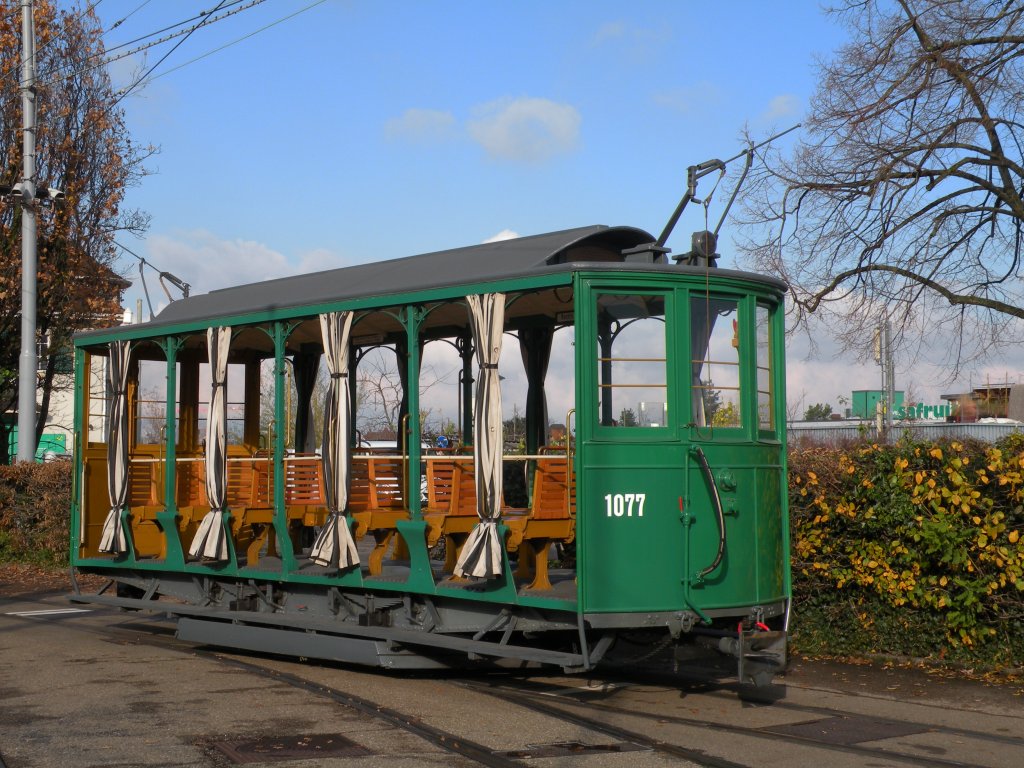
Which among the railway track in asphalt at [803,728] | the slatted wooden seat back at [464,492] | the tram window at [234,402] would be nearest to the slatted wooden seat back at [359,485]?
the slatted wooden seat back at [464,492]

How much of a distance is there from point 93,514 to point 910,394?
87.9 ft

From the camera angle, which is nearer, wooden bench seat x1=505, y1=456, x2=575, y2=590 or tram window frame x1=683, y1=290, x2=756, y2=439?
tram window frame x1=683, y1=290, x2=756, y2=439

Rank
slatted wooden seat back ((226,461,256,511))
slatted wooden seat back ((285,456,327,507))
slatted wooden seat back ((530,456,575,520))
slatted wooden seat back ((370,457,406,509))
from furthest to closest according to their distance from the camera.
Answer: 1. slatted wooden seat back ((226,461,256,511))
2. slatted wooden seat back ((285,456,327,507))
3. slatted wooden seat back ((370,457,406,509))
4. slatted wooden seat back ((530,456,575,520))

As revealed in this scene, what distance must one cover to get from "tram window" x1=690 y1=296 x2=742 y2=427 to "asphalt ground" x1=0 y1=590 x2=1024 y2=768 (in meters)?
2.12

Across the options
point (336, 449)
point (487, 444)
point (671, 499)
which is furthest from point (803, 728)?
point (336, 449)

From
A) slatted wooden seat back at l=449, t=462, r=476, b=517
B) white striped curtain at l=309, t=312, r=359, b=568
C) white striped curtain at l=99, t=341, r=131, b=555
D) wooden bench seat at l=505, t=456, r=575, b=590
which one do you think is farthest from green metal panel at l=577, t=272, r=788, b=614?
white striped curtain at l=99, t=341, r=131, b=555

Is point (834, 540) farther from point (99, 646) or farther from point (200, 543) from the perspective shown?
point (99, 646)

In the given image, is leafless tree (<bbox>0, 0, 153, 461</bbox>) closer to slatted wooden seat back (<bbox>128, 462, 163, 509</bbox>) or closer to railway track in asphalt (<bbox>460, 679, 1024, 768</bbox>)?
slatted wooden seat back (<bbox>128, 462, 163, 509</bbox>)

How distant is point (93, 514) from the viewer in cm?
1349

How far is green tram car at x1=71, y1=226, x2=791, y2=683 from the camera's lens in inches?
336

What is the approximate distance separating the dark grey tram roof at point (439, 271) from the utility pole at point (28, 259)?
29.6 ft

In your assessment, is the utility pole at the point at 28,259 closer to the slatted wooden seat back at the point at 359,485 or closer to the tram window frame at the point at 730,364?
the slatted wooden seat back at the point at 359,485

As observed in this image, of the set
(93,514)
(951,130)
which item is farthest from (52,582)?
(951,130)

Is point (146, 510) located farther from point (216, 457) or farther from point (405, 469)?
point (405, 469)
